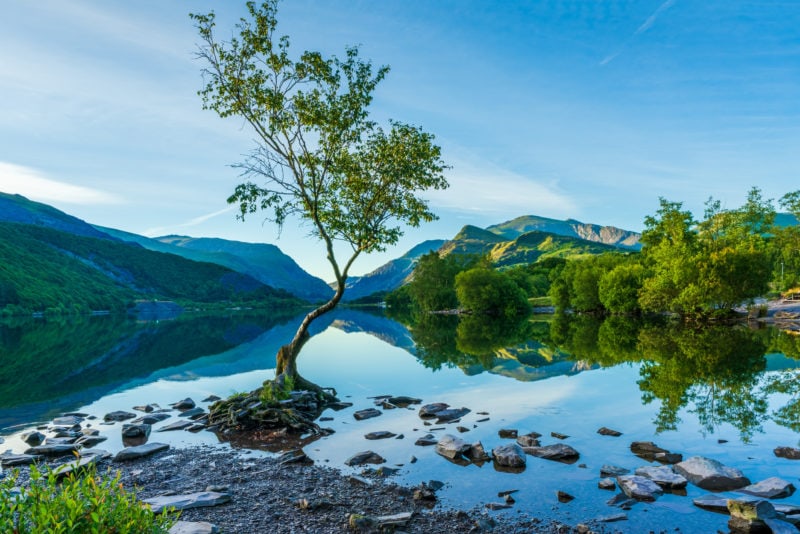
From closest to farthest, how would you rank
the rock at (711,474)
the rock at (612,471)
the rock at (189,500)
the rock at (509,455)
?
1. the rock at (189,500)
2. the rock at (711,474)
3. the rock at (612,471)
4. the rock at (509,455)

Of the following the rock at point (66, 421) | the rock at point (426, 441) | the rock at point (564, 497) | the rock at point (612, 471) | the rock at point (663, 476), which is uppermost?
the rock at point (663, 476)

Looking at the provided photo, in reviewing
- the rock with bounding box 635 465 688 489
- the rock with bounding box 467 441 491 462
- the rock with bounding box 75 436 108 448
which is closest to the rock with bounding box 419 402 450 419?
the rock with bounding box 467 441 491 462

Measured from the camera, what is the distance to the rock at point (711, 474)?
562 inches

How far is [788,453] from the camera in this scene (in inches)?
677

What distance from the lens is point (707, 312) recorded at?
8481cm

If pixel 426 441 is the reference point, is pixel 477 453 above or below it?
above

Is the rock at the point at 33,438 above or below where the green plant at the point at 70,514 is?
below

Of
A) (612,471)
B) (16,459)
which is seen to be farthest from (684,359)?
(16,459)

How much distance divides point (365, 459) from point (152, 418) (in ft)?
44.0

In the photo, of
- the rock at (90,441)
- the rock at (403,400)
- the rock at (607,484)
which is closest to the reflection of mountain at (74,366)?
the rock at (90,441)

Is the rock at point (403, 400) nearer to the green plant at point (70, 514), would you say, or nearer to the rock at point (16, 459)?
the rock at point (16, 459)

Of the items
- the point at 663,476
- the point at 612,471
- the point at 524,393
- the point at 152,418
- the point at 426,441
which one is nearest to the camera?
the point at 663,476

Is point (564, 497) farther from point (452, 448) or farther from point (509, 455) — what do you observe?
point (452, 448)

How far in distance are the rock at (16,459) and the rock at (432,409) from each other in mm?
16292
